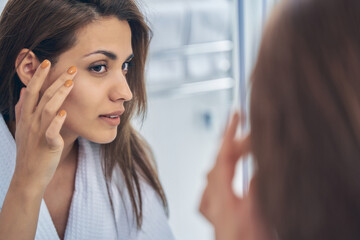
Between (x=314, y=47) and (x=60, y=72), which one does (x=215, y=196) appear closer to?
(x=314, y=47)

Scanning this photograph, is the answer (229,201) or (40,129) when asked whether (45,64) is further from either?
(229,201)

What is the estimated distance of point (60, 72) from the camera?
677mm

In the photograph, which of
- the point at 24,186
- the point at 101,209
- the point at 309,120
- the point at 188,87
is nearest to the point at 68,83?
the point at 24,186

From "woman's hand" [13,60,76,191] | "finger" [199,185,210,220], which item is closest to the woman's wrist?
"woman's hand" [13,60,76,191]

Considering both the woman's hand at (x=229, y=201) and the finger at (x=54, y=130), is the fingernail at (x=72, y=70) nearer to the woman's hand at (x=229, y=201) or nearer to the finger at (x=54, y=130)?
the finger at (x=54, y=130)

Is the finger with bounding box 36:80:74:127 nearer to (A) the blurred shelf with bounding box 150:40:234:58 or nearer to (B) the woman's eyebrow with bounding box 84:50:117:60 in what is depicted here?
(B) the woman's eyebrow with bounding box 84:50:117:60

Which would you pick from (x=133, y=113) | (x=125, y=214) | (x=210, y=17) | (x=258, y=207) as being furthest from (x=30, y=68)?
(x=210, y=17)

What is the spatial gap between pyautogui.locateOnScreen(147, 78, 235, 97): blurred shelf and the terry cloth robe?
0.35 m

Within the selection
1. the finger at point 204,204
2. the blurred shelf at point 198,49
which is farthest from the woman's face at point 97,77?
the blurred shelf at point 198,49

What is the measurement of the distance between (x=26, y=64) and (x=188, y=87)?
0.58m

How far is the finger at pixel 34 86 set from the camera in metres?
0.64

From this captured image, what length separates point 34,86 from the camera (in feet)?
2.10

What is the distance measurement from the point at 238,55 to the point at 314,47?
0.94 meters

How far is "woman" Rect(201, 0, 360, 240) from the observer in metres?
0.34
